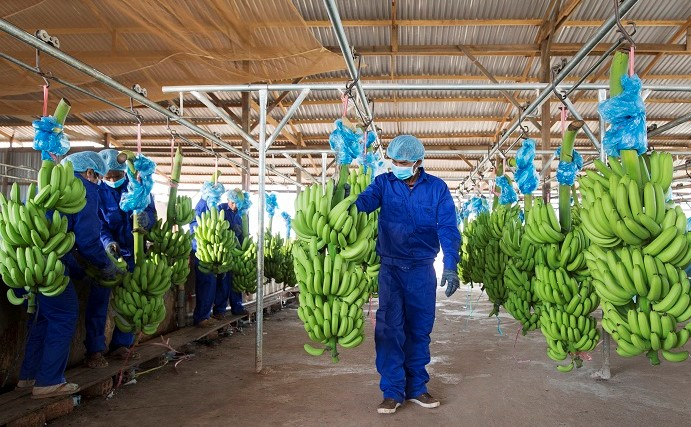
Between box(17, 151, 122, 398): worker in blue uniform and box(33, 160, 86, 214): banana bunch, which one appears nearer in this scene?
box(33, 160, 86, 214): banana bunch

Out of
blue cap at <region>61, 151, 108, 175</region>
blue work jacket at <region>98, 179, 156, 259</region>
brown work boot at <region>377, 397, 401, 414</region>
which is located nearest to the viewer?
brown work boot at <region>377, 397, 401, 414</region>

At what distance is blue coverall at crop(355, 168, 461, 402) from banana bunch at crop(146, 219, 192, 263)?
2561mm

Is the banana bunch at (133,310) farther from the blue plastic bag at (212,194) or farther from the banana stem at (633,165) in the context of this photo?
the banana stem at (633,165)

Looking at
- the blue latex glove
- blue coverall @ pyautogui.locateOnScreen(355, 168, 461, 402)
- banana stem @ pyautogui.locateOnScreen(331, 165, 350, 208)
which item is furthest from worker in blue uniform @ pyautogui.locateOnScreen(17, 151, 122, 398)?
the blue latex glove

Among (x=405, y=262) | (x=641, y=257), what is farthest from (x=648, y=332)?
(x=405, y=262)

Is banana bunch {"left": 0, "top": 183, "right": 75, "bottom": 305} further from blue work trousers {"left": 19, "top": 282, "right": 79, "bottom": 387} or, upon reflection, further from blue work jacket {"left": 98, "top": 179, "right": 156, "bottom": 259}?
blue work jacket {"left": 98, "top": 179, "right": 156, "bottom": 259}

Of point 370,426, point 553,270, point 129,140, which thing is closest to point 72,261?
point 370,426

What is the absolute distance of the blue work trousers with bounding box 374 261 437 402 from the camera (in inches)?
156

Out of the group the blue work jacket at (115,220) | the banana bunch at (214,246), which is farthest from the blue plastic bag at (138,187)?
the banana bunch at (214,246)

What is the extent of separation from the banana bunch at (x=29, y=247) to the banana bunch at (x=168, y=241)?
164 centimetres

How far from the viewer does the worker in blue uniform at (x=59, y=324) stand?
374 centimetres

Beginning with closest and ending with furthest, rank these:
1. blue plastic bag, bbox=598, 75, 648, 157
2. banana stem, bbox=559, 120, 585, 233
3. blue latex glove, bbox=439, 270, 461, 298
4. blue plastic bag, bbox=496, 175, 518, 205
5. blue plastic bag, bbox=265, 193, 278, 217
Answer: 1. blue plastic bag, bbox=598, 75, 648, 157
2. blue latex glove, bbox=439, 270, 461, 298
3. banana stem, bbox=559, 120, 585, 233
4. blue plastic bag, bbox=496, 175, 518, 205
5. blue plastic bag, bbox=265, 193, 278, 217

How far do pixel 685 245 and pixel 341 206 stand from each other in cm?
198

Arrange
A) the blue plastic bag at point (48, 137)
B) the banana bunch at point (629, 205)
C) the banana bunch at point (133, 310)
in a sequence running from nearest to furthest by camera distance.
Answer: the banana bunch at point (629, 205), the blue plastic bag at point (48, 137), the banana bunch at point (133, 310)
